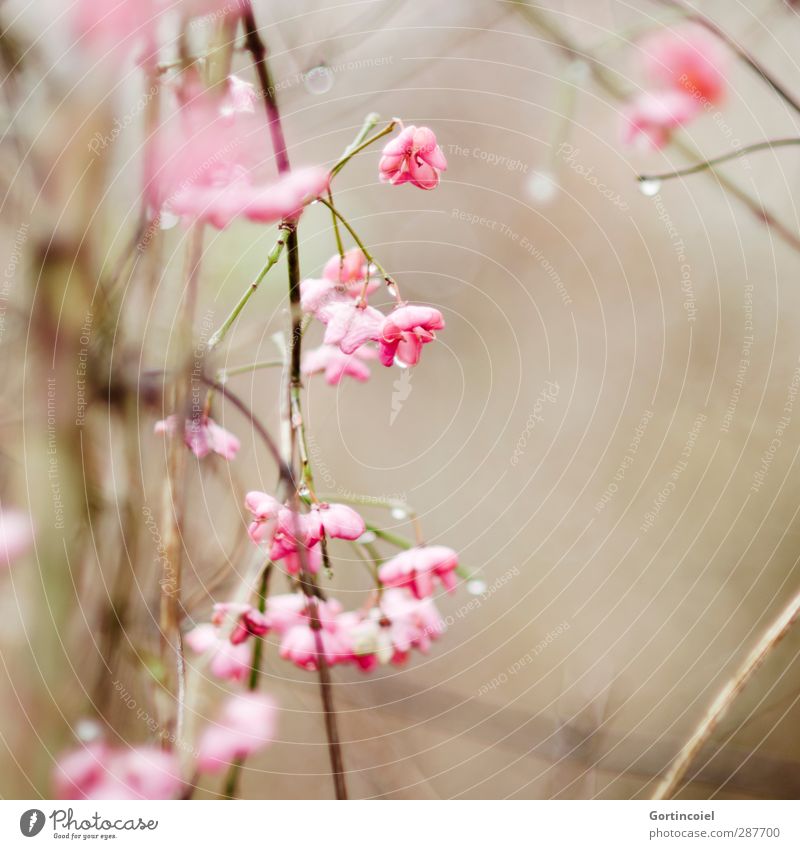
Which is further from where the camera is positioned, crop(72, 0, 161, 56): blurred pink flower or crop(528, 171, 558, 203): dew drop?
crop(528, 171, 558, 203): dew drop

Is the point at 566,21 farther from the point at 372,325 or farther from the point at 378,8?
the point at 372,325

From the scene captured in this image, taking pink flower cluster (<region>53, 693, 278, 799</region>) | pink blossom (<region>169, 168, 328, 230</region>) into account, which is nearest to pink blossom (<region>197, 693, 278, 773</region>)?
pink flower cluster (<region>53, 693, 278, 799</region>)

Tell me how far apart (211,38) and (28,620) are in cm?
45

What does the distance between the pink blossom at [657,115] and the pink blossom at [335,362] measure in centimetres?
35

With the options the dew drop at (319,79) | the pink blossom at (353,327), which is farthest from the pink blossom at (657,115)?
the pink blossom at (353,327)

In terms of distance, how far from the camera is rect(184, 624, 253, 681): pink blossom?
20.0 inches

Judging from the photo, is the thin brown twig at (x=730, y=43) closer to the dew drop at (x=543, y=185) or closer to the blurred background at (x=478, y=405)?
the blurred background at (x=478, y=405)

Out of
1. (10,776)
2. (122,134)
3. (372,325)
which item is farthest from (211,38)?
(10,776)

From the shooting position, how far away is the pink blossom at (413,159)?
1.34ft

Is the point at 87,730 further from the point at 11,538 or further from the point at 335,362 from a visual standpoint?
the point at 335,362

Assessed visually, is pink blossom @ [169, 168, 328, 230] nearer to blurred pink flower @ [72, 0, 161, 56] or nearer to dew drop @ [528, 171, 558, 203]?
blurred pink flower @ [72, 0, 161, 56]

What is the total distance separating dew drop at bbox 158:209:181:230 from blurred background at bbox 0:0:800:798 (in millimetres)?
11

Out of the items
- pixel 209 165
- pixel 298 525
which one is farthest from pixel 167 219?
pixel 298 525

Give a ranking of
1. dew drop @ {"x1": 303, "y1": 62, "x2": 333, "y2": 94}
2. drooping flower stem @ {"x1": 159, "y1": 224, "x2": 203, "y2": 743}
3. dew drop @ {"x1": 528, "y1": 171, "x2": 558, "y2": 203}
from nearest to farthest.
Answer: drooping flower stem @ {"x1": 159, "y1": 224, "x2": 203, "y2": 743}, dew drop @ {"x1": 303, "y1": 62, "x2": 333, "y2": 94}, dew drop @ {"x1": 528, "y1": 171, "x2": 558, "y2": 203}
